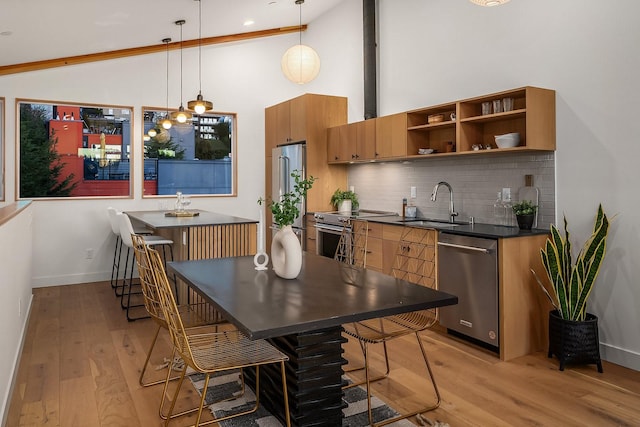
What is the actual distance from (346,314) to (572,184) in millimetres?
2483

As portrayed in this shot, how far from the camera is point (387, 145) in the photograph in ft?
15.9

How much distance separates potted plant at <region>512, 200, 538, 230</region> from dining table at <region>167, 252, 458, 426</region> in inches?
64.4

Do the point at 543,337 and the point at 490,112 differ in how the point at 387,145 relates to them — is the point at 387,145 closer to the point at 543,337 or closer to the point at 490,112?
the point at 490,112

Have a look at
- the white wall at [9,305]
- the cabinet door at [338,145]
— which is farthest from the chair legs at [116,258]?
the cabinet door at [338,145]

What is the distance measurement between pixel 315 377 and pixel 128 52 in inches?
205

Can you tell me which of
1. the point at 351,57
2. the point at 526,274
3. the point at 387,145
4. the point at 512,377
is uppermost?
the point at 351,57

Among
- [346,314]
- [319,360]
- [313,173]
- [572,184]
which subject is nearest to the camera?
[346,314]

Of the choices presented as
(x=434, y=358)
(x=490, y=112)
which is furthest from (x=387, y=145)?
(x=434, y=358)

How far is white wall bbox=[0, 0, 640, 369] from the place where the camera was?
3240 mm

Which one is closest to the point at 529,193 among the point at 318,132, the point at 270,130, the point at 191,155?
the point at 318,132

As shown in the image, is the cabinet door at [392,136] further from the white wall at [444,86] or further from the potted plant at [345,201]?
the potted plant at [345,201]

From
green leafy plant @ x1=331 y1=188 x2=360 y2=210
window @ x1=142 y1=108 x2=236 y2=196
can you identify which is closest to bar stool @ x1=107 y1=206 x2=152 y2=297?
window @ x1=142 y1=108 x2=236 y2=196

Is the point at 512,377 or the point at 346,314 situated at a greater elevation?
the point at 346,314

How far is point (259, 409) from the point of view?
2645 millimetres
